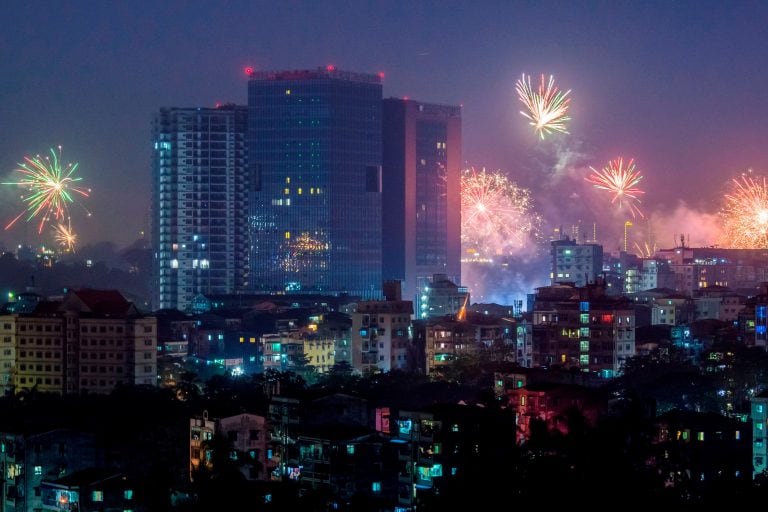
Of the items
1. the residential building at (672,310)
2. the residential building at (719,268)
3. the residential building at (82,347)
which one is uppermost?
the residential building at (719,268)

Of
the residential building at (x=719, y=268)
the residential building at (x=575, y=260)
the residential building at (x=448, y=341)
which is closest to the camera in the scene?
the residential building at (x=448, y=341)

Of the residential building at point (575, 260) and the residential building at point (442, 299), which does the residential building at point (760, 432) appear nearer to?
the residential building at point (442, 299)

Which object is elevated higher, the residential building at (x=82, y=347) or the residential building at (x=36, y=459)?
the residential building at (x=82, y=347)

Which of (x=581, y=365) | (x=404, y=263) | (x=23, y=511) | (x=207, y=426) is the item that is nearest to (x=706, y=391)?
(x=581, y=365)

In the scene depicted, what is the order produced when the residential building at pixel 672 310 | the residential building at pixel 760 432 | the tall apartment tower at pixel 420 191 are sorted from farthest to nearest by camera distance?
the tall apartment tower at pixel 420 191
the residential building at pixel 672 310
the residential building at pixel 760 432

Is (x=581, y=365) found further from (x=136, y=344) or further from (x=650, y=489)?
(x=650, y=489)

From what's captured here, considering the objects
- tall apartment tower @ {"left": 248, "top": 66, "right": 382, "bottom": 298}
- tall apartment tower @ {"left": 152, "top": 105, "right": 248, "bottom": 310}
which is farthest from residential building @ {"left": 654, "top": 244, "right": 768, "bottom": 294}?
tall apartment tower @ {"left": 152, "top": 105, "right": 248, "bottom": 310}

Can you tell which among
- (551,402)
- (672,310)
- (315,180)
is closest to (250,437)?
(551,402)

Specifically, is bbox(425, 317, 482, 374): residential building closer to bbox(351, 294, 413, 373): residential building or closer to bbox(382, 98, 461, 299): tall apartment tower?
bbox(351, 294, 413, 373): residential building

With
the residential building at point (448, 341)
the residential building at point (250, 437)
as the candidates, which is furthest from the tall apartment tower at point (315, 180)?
the residential building at point (250, 437)
